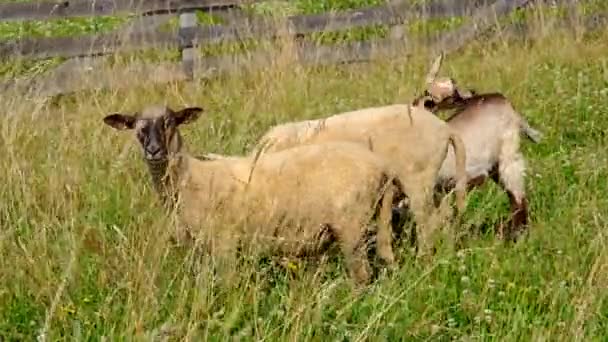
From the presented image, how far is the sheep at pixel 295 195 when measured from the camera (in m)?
4.80

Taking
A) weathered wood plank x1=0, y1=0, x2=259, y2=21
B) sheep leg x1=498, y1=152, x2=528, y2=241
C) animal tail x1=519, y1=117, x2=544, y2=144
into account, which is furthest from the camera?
weathered wood plank x1=0, y1=0, x2=259, y2=21

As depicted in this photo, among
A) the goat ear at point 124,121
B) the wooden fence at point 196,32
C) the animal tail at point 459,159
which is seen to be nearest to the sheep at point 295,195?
the goat ear at point 124,121

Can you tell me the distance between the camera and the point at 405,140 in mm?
5629

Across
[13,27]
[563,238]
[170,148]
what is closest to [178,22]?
[13,27]

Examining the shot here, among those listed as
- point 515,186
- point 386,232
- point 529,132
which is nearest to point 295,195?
point 386,232

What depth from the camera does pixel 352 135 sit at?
5.62 metres

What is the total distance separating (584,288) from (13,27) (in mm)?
11287

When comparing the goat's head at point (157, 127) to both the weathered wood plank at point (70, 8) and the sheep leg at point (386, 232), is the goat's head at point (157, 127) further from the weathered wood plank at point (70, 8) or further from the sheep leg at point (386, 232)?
the weathered wood plank at point (70, 8)

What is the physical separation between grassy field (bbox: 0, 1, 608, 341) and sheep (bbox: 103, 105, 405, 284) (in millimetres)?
144

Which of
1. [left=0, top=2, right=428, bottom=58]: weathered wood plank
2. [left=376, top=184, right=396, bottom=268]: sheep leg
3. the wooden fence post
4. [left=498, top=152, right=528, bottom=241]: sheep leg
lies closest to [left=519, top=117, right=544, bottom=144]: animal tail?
[left=498, top=152, right=528, bottom=241]: sheep leg

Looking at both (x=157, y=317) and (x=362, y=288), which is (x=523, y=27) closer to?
(x=362, y=288)

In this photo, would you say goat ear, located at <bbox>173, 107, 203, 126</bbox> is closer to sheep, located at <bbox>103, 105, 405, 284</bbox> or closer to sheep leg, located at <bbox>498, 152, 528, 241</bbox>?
sheep, located at <bbox>103, 105, 405, 284</bbox>

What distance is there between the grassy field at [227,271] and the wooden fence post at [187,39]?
3673 millimetres

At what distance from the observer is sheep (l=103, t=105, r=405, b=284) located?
4.80 m
